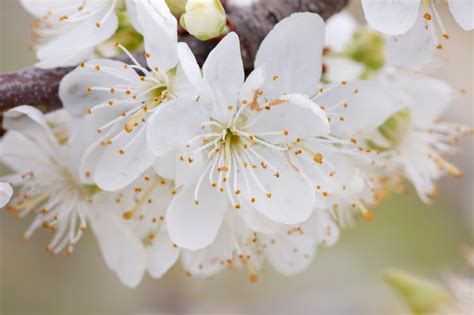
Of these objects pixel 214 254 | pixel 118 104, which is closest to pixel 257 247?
pixel 214 254

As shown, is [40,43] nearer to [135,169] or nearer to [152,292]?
[135,169]

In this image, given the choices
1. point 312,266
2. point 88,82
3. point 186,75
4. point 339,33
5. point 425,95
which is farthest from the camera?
point 312,266

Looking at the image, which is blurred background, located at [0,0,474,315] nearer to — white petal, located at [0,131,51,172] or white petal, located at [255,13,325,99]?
white petal, located at [0,131,51,172]

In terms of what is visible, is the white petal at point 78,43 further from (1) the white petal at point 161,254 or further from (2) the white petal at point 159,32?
(1) the white petal at point 161,254

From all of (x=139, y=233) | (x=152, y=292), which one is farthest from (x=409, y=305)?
(x=152, y=292)

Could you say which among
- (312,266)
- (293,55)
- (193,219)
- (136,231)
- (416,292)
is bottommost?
(312,266)

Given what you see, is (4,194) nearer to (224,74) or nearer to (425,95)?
(224,74)
